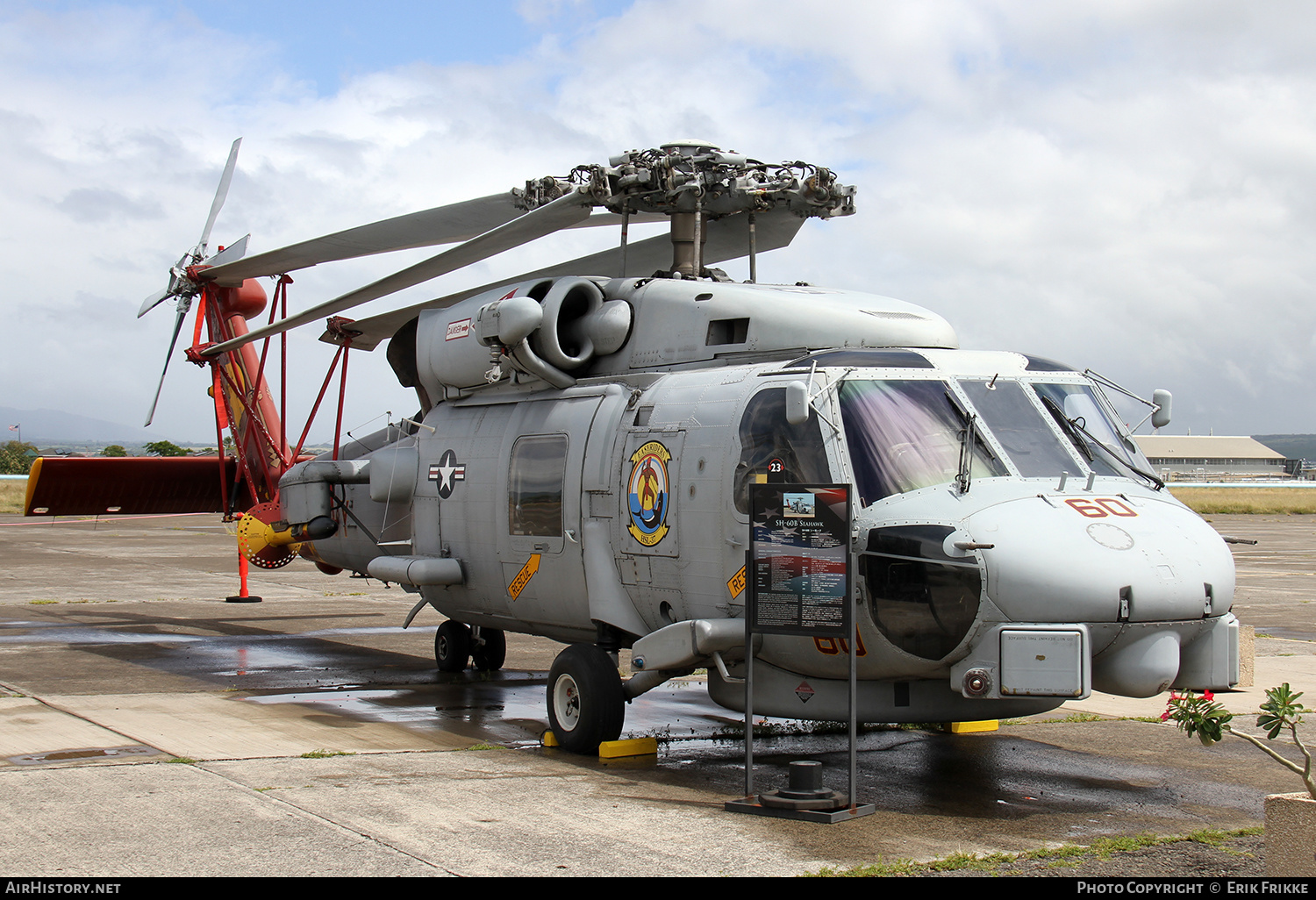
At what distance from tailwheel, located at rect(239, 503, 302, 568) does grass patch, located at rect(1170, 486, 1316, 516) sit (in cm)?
4351

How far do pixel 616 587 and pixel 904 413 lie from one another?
2624 mm

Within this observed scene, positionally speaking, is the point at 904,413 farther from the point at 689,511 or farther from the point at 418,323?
the point at 418,323

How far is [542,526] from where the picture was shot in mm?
10242

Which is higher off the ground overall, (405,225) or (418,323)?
(405,225)

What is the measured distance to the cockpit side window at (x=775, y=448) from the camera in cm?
799

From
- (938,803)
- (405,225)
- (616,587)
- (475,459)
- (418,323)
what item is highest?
(405,225)

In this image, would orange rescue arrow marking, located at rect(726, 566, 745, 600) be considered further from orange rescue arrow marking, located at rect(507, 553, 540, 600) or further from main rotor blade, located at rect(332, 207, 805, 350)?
main rotor blade, located at rect(332, 207, 805, 350)

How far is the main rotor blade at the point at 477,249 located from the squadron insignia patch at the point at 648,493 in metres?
2.38

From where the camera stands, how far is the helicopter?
23.9 ft

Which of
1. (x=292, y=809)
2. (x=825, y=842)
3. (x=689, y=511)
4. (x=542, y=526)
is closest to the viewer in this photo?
(x=825, y=842)

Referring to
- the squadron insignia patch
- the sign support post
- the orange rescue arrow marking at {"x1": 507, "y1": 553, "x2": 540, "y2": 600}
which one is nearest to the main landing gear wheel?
the squadron insignia patch

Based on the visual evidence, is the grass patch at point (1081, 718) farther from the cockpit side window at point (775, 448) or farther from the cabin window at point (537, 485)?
the cabin window at point (537, 485)

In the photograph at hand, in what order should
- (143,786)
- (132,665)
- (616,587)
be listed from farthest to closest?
(132,665) < (616,587) < (143,786)
